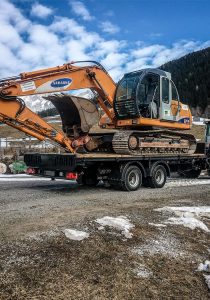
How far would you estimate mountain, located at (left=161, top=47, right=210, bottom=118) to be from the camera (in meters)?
98.4

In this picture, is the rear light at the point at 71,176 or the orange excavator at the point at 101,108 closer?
the rear light at the point at 71,176

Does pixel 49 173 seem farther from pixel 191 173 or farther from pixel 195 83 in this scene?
pixel 195 83

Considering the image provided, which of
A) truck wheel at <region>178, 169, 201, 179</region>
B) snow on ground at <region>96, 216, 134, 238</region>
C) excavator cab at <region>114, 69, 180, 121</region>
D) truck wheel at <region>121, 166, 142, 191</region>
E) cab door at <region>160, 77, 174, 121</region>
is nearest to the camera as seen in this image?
snow on ground at <region>96, 216, 134, 238</region>

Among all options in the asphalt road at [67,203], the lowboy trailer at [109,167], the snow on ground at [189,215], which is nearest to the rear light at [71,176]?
the lowboy trailer at [109,167]

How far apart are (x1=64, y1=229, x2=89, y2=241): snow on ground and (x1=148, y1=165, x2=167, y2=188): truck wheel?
22.8 ft

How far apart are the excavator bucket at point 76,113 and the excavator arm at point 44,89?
51 cm

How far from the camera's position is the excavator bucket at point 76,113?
42.2ft

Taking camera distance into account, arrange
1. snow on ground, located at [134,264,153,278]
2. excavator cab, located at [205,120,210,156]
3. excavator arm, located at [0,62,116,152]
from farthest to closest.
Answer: excavator cab, located at [205,120,210,156]
excavator arm, located at [0,62,116,152]
snow on ground, located at [134,264,153,278]

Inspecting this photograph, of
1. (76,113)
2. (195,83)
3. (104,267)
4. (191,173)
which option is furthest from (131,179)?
(195,83)

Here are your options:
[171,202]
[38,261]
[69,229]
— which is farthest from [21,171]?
[38,261]

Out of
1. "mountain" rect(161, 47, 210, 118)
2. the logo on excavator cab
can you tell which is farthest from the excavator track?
"mountain" rect(161, 47, 210, 118)

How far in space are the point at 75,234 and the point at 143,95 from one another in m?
7.81

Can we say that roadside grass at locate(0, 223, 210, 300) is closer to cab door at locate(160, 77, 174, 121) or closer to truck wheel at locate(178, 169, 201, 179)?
cab door at locate(160, 77, 174, 121)

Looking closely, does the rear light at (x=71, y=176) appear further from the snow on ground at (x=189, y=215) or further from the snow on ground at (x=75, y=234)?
the snow on ground at (x=75, y=234)
